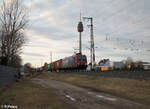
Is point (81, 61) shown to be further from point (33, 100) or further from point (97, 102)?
Result: point (97, 102)

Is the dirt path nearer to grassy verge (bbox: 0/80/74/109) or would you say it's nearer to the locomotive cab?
grassy verge (bbox: 0/80/74/109)

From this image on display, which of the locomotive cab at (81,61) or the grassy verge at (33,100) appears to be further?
the locomotive cab at (81,61)

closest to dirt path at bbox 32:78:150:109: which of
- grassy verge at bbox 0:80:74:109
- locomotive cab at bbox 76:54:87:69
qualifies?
grassy verge at bbox 0:80:74:109

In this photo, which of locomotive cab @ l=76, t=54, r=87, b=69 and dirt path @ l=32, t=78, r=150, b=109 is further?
locomotive cab @ l=76, t=54, r=87, b=69

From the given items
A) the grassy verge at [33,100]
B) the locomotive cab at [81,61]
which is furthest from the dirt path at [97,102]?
the locomotive cab at [81,61]

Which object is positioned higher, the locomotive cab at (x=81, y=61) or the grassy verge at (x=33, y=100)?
the locomotive cab at (x=81, y=61)

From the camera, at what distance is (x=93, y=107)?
342 inches

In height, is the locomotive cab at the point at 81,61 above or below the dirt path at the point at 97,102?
above

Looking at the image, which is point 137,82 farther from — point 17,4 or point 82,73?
point 17,4

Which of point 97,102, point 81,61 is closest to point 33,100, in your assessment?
point 97,102

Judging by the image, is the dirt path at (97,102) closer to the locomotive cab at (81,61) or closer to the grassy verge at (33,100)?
the grassy verge at (33,100)

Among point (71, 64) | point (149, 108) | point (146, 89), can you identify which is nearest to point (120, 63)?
point (71, 64)

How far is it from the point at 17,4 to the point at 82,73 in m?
15.9

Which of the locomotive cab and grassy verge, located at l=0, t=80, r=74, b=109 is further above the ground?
the locomotive cab
